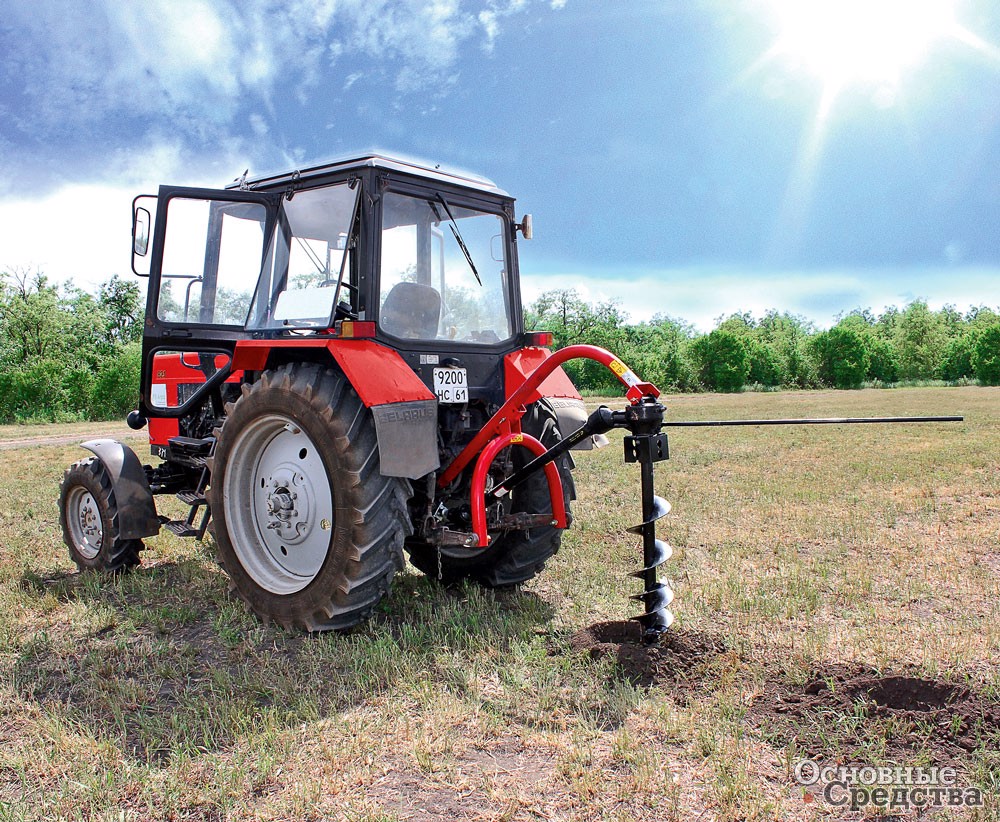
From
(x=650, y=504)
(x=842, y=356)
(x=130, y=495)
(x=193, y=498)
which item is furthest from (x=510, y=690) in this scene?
(x=842, y=356)

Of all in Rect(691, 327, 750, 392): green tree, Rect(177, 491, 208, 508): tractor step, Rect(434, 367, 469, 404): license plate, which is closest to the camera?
Rect(434, 367, 469, 404): license plate

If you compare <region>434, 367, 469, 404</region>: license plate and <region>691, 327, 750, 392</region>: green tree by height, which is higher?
<region>691, 327, 750, 392</region>: green tree

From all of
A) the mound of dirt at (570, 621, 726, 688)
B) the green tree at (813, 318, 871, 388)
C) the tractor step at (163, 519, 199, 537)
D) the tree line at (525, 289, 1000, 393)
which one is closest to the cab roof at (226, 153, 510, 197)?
the tractor step at (163, 519, 199, 537)

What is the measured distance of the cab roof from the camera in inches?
168

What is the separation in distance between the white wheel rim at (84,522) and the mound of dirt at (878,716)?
176 inches

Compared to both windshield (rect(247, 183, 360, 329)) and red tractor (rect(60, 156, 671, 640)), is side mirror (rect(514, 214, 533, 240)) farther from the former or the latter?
windshield (rect(247, 183, 360, 329))

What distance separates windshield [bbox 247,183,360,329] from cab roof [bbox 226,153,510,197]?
0.11m

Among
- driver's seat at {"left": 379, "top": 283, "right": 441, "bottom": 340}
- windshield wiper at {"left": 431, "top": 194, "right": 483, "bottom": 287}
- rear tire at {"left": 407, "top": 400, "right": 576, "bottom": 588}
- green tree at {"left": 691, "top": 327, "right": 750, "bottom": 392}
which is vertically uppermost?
green tree at {"left": 691, "top": 327, "right": 750, "bottom": 392}

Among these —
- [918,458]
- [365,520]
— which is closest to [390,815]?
[365,520]

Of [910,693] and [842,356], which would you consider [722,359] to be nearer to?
[842,356]

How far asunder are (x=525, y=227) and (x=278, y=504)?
228cm

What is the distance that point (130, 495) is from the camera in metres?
5.20

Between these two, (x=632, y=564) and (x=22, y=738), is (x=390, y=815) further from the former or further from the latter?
(x=632, y=564)

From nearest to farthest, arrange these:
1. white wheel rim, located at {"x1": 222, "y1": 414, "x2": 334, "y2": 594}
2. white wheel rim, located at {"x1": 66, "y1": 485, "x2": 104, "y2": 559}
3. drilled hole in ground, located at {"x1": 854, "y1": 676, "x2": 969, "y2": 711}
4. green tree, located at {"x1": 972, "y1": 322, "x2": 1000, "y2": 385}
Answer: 1. drilled hole in ground, located at {"x1": 854, "y1": 676, "x2": 969, "y2": 711}
2. white wheel rim, located at {"x1": 222, "y1": 414, "x2": 334, "y2": 594}
3. white wheel rim, located at {"x1": 66, "y1": 485, "x2": 104, "y2": 559}
4. green tree, located at {"x1": 972, "y1": 322, "x2": 1000, "y2": 385}
